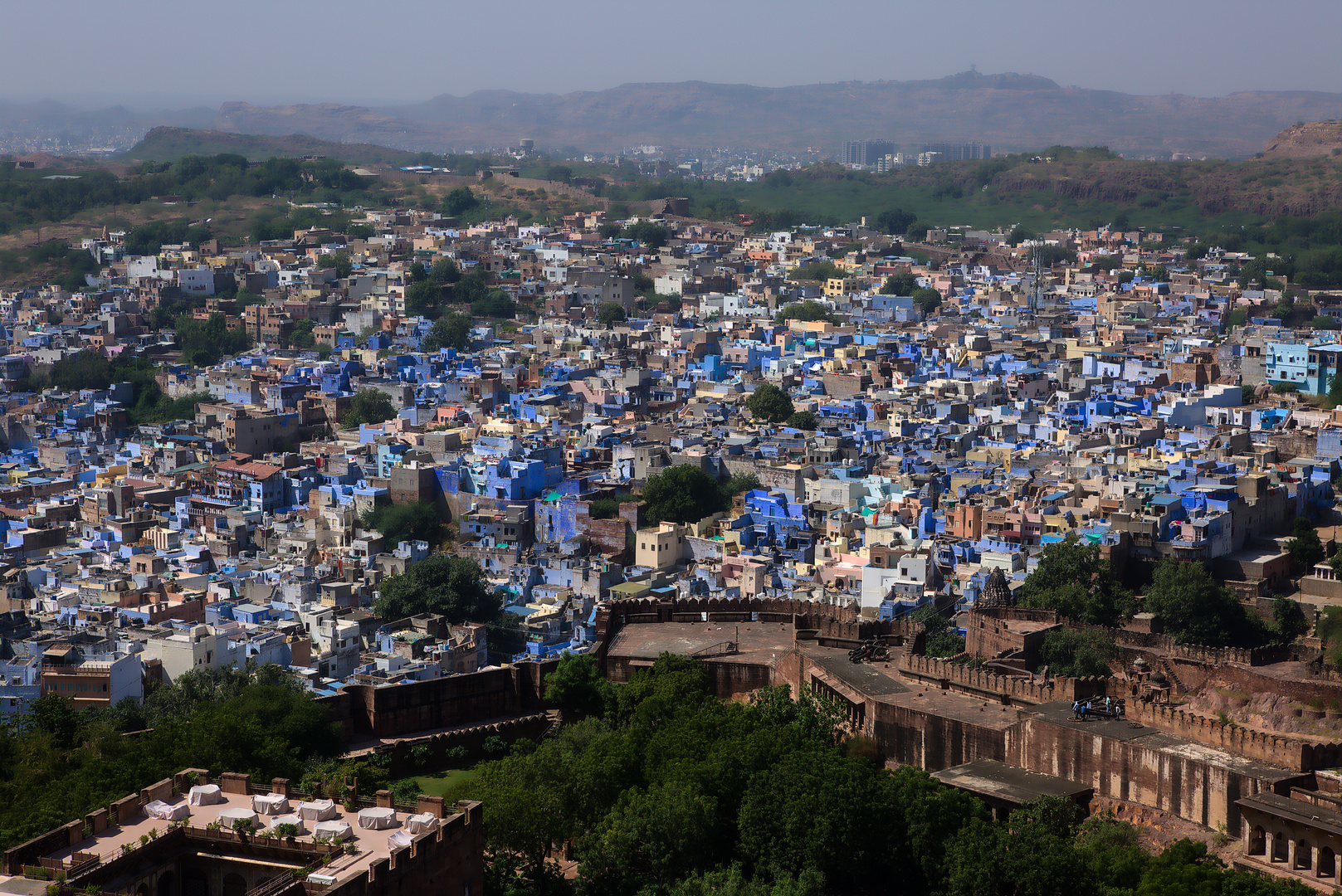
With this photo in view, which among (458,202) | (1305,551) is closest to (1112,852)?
(1305,551)

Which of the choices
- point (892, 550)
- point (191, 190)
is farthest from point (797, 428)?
point (191, 190)

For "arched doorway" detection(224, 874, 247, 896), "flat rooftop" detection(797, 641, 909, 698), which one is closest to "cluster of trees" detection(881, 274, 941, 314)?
"flat rooftop" detection(797, 641, 909, 698)

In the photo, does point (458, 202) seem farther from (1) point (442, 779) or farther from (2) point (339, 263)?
(1) point (442, 779)

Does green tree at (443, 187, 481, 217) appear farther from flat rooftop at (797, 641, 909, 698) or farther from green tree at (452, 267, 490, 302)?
flat rooftop at (797, 641, 909, 698)

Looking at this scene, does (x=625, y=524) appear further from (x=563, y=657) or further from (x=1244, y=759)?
(x=1244, y=759)

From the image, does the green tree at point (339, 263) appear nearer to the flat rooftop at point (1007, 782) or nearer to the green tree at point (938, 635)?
the green tree at point (938, 635)

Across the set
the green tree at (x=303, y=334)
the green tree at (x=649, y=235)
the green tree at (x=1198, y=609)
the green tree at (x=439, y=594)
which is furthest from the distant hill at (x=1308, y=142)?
the green tree at (x=439, y=594)
